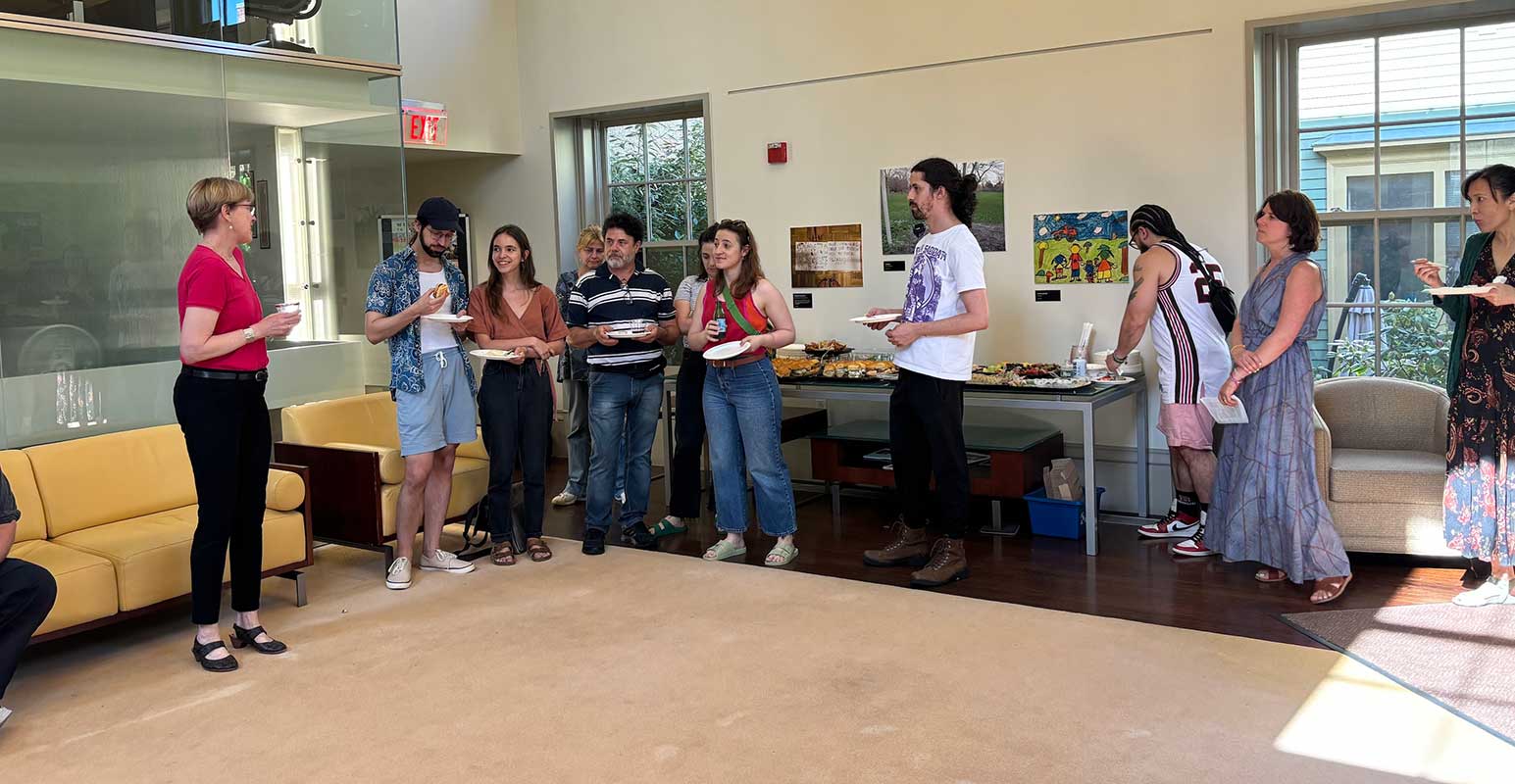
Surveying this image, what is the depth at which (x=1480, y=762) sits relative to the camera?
10.5 feet

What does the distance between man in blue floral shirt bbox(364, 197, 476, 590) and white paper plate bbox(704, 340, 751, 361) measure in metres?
1.10

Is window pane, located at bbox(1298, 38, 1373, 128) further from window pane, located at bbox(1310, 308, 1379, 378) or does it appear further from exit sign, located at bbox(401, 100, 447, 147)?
exit sign, located at bbox(401, 100, 447, 147)

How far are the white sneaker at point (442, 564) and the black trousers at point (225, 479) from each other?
44.8 inches

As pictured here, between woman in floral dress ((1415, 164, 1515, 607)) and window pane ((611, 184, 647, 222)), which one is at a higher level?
window pane ((611, 184, 647, 222))

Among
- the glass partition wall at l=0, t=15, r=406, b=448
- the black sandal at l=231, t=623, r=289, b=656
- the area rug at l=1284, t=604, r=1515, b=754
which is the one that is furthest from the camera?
the glass partition wall at l=0, t=15, r=406, b=448

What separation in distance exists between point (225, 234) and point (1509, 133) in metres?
5.64

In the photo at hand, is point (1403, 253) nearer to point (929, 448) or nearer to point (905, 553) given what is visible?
point (929, 448)

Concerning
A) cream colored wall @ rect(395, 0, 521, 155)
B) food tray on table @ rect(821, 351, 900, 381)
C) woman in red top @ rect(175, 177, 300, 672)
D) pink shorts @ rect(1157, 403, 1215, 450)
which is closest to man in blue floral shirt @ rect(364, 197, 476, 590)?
woman in red top @ rect(175, 177, 300, 672)

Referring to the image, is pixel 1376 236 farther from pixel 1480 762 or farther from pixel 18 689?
pixel 18 689

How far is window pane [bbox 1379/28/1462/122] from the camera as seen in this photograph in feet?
18.7

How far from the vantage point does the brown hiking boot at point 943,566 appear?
506 centimetres

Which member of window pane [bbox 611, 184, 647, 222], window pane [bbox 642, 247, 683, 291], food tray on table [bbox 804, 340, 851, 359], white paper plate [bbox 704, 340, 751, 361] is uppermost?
window pane [bbox 611, 184, 647, 222]

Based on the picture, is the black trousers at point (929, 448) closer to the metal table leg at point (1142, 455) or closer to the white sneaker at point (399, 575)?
the metal table leg at point (1142, 455)

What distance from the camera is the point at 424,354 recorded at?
5164mm
